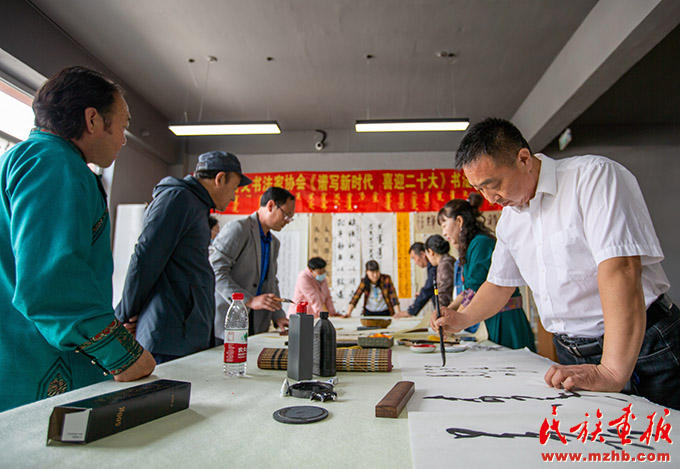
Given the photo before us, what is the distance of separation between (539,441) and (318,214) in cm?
501

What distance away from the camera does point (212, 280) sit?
5.61ft

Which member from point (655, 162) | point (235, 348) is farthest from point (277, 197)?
point (655, 162)

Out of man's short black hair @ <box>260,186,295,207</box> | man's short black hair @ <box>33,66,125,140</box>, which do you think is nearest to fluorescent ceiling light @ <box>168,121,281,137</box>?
man's short black hair @ <box>260,186,295,207</box>

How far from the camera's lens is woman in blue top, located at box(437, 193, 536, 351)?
2090 millimetres

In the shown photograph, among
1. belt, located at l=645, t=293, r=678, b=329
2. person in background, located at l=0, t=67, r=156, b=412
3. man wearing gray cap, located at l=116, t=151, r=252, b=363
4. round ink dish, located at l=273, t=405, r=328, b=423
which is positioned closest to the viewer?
round ink dish, located at l=273, t=405, r=328, b=423

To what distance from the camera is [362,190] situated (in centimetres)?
557

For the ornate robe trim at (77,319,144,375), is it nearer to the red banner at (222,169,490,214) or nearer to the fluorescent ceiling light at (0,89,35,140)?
the fluorescent ceiling light at (0,89,35,140)

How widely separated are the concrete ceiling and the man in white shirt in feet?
7.40

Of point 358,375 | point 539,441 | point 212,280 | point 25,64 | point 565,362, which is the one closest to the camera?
point 539,441

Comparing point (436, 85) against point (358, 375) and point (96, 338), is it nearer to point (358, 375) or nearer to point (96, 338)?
point (358, 375)

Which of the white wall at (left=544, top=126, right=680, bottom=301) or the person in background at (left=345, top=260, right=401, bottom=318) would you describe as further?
the person in background at (left=345, top=260, right=401, bottom=318)

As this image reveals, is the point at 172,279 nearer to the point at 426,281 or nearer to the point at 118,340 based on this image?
the point at 118,340

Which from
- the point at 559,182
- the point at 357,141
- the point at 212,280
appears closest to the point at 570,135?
the point at 357,141

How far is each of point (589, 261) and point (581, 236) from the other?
0.07 meters
